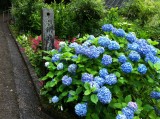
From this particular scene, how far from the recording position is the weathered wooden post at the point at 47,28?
4137 mm

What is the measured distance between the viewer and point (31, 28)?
986 centimetres

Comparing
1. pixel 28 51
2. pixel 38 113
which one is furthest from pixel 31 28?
pixel 38 113

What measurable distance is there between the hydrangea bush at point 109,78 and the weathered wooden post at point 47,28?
0.65 m

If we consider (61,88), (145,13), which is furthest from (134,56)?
(145,13)

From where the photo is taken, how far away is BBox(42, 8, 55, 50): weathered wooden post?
163 inches

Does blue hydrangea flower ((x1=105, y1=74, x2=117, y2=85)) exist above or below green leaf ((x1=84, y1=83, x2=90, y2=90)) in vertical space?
above

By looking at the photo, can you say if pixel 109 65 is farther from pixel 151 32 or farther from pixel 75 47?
pixel 151 32

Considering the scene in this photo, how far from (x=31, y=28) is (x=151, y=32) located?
4222 mm

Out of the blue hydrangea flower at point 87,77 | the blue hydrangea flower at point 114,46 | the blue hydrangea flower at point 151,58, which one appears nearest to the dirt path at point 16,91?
the blue hydrangea flower at point 87,77

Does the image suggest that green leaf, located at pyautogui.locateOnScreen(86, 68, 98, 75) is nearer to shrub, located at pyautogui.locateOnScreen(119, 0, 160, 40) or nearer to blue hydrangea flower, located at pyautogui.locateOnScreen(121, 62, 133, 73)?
blue hydrangea flower, located at pyautogui.locateOnScreen(121, 62, 133, 73)

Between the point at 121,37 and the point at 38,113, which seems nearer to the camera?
the point at 121,37

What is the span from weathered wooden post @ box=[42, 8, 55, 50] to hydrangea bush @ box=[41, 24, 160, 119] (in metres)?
0.65

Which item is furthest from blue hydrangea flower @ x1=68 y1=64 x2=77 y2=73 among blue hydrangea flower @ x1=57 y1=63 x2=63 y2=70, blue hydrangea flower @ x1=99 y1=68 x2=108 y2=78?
blue hydrangea flower @ x1=99 y1=68 x2=108 y2=78

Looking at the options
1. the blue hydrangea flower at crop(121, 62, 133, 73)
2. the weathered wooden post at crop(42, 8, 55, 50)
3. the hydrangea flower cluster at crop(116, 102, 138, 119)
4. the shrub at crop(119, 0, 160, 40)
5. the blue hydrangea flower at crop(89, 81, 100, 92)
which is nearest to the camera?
the hydrangea flower cluster at crop(116, 102, 138, 119)
